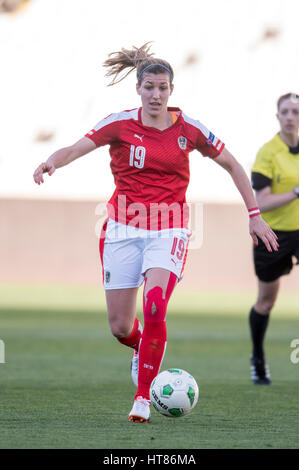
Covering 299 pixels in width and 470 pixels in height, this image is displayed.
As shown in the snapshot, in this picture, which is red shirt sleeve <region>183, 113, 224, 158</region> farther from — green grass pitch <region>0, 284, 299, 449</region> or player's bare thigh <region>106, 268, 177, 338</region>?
green grass pitch <region>0, 284, 299, 449</region>

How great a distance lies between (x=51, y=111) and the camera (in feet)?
90.7

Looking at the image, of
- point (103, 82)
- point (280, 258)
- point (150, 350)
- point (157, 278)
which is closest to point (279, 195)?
point (280, 258)

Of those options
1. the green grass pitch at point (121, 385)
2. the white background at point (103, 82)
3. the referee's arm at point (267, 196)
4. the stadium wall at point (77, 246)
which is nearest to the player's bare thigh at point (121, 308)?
the green grass pitch at point (121, 385)

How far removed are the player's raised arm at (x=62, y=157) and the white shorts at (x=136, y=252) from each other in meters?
0.51

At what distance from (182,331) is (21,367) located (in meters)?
4.98

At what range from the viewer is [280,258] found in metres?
7.86

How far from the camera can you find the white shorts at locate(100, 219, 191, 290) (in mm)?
5695

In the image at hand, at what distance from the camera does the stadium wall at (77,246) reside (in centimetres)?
2522

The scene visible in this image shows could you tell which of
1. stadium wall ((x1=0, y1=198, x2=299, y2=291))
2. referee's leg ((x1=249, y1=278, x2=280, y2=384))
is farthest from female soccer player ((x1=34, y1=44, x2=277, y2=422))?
stadium wall ((x1=0, y1=198, x2=299, y2=291))

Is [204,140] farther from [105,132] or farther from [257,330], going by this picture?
[257,330]

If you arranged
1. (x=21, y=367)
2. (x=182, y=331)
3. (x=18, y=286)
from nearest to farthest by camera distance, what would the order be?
1. (x=21, y=367)
2. (x=182, y=331)
3. (x=18, y=286)

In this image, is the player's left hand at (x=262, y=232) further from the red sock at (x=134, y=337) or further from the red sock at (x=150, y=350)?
the red sock at (x=134, y=337)
